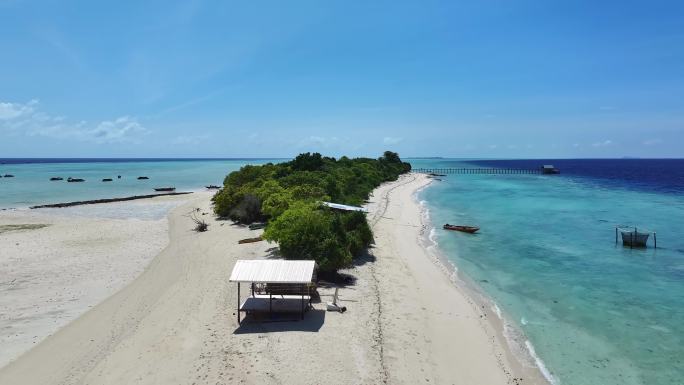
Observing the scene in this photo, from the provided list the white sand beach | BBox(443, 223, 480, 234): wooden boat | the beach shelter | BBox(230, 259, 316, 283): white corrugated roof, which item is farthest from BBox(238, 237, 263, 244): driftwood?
BBox(443, 223, 480, 234): wooden boat

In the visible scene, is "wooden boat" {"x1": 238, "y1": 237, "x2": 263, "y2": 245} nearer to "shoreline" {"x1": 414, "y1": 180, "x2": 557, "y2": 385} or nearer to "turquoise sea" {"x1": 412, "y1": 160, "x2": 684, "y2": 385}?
"shoreline" {"x1": 414, "y1": 180, "x2": 557, "y2": 385}

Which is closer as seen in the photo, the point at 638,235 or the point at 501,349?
the point at 501,349

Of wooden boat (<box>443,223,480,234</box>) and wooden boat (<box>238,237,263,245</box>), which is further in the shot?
wooden boat (<box>443,223,480,234</box>)

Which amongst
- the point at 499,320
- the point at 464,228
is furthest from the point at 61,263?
the point at 464,228

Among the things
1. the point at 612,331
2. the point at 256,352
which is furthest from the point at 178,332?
the point at 612,331

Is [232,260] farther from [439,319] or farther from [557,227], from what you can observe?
[557,227]

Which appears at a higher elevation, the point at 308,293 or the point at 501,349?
the point at 308,293

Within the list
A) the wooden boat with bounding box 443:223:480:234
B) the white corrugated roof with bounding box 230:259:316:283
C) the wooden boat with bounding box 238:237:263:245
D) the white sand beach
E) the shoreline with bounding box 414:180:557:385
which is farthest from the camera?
the wooden boat with bounding box 443:223:480:234
